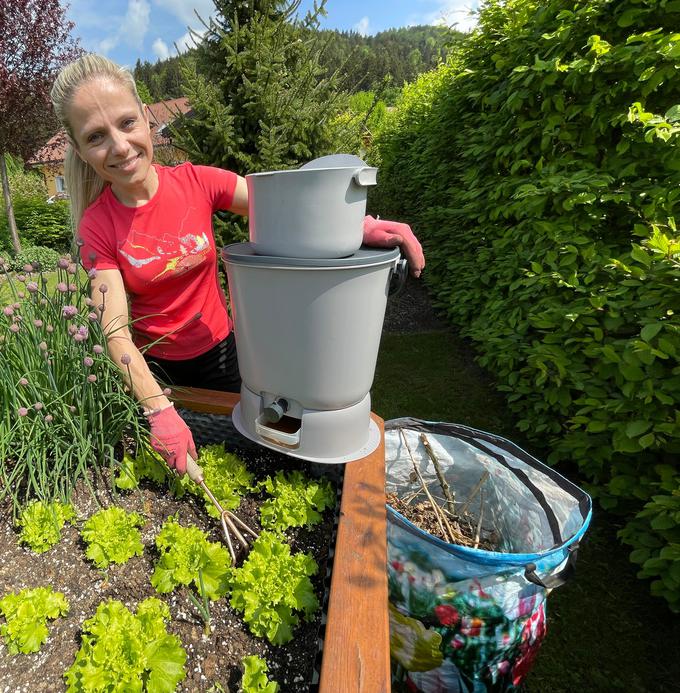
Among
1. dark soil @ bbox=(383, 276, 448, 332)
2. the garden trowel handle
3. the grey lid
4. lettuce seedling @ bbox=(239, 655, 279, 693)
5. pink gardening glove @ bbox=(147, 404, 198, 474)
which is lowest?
dark soil @ bbox=(383, 276, 448, 332)

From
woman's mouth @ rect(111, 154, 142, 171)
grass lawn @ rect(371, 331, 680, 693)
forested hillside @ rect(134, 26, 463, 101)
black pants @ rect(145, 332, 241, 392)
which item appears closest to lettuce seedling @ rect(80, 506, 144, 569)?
black pants @ rect(145, 332, 241, 392)

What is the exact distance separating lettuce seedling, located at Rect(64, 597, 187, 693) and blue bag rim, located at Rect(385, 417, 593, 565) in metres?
0.63

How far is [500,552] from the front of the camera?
143cm

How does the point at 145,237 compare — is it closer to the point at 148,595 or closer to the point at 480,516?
the point at 148,595

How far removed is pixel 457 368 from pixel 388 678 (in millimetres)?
3066

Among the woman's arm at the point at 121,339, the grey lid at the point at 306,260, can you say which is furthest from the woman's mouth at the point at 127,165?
the grey lid at the point at 306,260

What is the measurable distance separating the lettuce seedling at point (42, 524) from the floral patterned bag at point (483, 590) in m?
0.89

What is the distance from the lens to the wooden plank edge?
744 mm

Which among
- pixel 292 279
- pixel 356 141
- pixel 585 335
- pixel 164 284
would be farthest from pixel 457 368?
pixel 292 279

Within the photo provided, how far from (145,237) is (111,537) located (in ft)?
2.80

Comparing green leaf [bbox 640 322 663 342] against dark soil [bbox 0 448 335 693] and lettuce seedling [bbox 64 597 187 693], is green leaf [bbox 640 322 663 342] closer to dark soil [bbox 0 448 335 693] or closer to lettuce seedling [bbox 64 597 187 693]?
dark soil [bbox 0 448 335 693]

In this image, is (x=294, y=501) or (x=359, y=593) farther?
(x=294, y=501)

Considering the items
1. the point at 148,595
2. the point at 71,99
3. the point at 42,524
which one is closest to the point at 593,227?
the point at 71,99

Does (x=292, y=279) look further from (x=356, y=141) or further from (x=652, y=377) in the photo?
(x=356, y=141)
